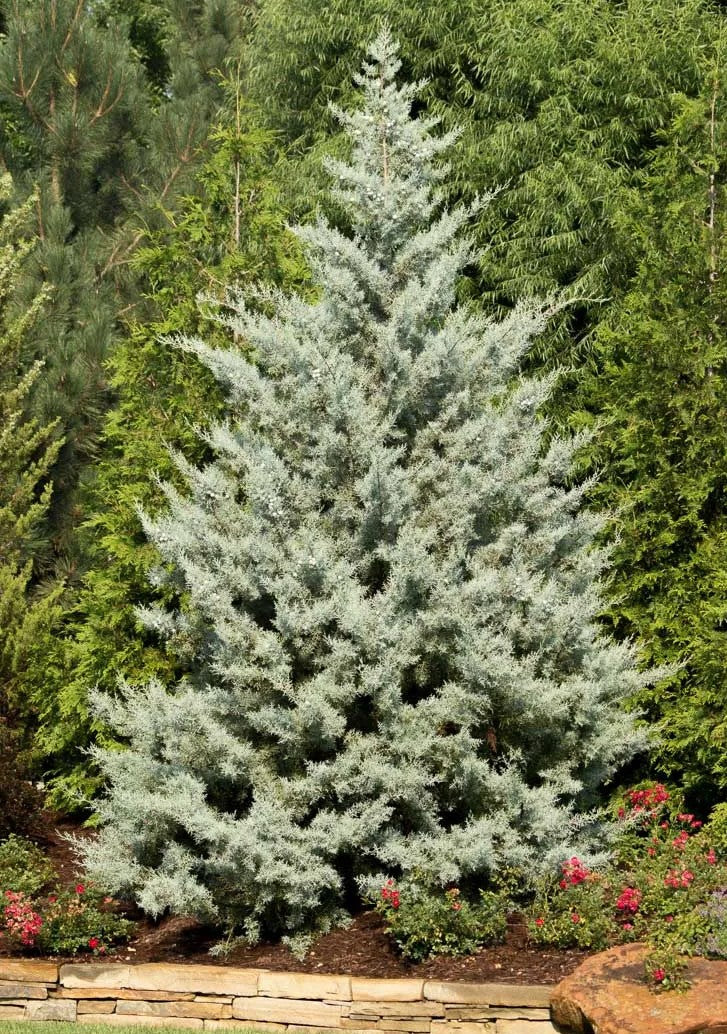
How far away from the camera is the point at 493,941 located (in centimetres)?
698

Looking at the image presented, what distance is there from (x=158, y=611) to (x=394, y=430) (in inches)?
75.9

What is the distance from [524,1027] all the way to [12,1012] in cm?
278

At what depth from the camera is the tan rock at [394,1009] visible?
643cm

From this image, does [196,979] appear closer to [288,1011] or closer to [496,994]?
[288,1011]

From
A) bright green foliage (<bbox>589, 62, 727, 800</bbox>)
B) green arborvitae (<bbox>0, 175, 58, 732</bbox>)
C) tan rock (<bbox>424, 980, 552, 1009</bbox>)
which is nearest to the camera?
tan rock (<bbox>424, 980, 552, 1009</bbox>)

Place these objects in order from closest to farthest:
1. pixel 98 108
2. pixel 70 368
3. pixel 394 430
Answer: pixel 394 430
pixel 70 368
pixel 98 108

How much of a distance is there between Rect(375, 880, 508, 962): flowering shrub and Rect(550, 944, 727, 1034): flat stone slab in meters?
0.69

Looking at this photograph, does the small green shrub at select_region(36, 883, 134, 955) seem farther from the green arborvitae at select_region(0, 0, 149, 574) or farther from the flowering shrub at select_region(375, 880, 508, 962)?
the green arborvitae at select_region(0, 0, 149, 574)

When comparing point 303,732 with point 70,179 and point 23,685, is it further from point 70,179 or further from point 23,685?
point 70,179

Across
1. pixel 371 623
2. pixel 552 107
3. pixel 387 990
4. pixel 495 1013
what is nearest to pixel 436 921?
pixel 387 990

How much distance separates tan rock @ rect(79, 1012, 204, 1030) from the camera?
6672mm

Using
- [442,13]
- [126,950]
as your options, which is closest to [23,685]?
[126,950]

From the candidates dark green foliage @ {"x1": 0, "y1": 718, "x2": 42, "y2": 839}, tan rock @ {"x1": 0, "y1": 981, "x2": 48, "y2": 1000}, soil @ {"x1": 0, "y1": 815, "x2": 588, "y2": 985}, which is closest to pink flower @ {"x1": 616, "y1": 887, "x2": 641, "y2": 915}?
soil @ {"x1": 0, "y1": 815, "x2": 588, "y2": 985}

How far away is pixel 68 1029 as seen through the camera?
661cm
